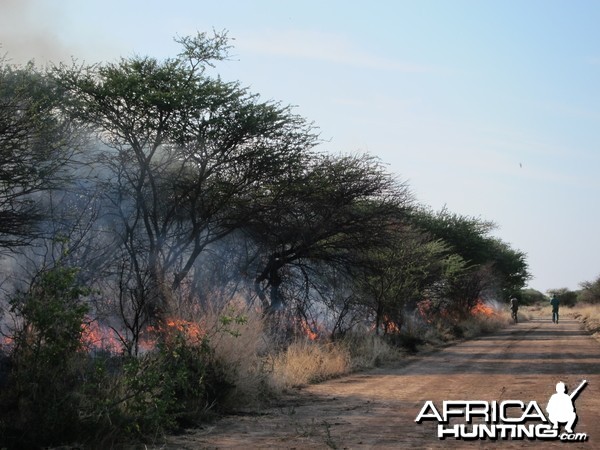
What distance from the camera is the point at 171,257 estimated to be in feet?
75.2

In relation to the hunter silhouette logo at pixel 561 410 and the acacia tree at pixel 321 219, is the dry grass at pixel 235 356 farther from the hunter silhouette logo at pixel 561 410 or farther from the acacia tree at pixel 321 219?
the acacia tree at pixel 321 219

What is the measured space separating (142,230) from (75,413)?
13479mm

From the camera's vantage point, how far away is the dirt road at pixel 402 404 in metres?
10.2

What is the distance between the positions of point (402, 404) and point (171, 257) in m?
10.4

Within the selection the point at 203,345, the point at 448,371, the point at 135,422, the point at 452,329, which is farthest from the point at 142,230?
the point at 452,329

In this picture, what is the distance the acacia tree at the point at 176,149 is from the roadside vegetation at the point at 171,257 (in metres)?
0.05

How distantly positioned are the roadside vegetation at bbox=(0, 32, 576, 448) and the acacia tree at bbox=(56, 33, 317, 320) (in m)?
0.05

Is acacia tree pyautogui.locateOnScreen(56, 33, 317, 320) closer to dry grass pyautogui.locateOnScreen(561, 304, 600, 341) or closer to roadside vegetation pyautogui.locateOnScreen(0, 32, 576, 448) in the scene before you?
roadside vegetation pyautogui.locateOnScreen(0, 32, 576, 448)

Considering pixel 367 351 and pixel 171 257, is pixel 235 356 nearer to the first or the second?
pixel 171 257

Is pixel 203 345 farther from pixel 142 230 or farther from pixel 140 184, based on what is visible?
pixel 142 230

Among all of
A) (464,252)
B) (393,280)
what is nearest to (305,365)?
(393,280)

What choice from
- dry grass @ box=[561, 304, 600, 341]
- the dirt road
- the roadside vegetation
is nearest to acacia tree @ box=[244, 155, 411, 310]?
the roadside vegetation

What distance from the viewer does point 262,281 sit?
25188 millimetres

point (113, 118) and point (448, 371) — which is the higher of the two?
point (113, 118)
